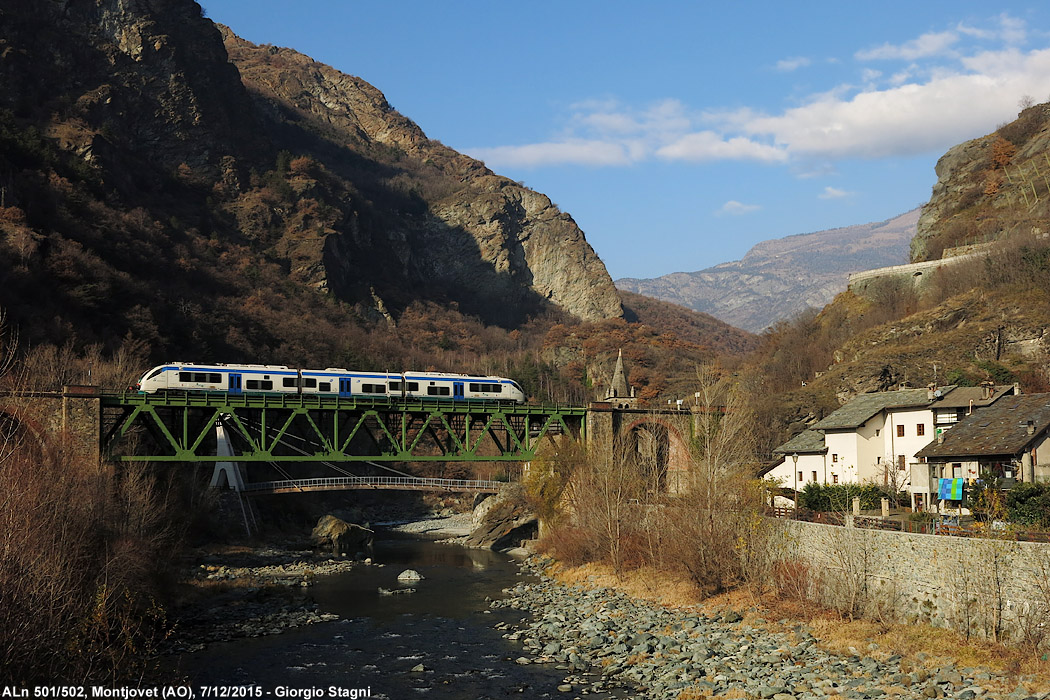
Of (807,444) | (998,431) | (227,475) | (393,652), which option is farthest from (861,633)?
(227,475)

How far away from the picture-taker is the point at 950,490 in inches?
1617

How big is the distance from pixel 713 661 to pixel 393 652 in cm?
1275

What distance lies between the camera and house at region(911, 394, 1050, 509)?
1518 inches

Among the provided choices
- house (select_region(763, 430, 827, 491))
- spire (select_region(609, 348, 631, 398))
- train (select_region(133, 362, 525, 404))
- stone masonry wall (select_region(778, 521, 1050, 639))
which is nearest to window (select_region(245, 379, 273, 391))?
train (select_region(133, 362, 525, 404))

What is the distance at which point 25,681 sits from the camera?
2180cm

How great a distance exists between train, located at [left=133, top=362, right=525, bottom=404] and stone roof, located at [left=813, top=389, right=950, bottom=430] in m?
23.1

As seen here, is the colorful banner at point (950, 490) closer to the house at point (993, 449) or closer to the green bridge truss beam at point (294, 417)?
the house at point (993, 449)

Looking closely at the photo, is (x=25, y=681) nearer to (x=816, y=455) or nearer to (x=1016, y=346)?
(x=816, y=455)

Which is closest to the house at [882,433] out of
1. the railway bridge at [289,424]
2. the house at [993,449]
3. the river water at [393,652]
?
the house at [993,449]

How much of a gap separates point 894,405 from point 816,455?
6633mm

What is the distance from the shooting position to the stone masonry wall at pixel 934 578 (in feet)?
84.0

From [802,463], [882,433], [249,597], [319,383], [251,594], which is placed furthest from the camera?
[319,383]

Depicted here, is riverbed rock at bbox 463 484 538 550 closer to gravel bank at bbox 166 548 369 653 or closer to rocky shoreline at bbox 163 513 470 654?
rocky shoreline at bbox 163 513 470 654

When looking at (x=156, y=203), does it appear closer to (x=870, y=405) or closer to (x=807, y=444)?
(x=807, y=444)
